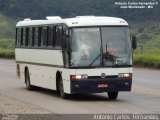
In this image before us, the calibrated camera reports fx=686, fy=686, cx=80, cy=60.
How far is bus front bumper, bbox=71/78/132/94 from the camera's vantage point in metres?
20.8

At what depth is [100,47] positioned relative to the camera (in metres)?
21.2

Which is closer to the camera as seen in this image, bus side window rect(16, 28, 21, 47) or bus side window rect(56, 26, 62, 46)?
bus side window rect(56, 26, 62, 46)

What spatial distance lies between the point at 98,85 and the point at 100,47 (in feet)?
3.95

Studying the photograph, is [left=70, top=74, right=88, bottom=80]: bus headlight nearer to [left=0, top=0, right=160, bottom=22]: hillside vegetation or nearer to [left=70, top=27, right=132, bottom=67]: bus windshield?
[left=70, top=27, right=132, bottom=67]: bus windshield

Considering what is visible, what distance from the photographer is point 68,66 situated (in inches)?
830

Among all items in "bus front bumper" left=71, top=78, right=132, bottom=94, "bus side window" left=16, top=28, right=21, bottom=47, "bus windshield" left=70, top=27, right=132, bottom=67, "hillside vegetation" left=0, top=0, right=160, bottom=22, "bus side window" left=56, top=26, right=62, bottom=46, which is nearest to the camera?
"bus front bumper" left=71, top=78, right=132, bottom=94

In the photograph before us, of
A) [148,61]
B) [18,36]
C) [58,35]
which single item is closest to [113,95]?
[58,35]

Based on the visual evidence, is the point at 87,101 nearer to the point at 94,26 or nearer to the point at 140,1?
the point at 94,26

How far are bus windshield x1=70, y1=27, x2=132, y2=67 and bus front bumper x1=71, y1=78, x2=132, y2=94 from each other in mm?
475

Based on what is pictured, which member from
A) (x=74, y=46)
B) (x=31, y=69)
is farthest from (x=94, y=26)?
(x=31, y=69)

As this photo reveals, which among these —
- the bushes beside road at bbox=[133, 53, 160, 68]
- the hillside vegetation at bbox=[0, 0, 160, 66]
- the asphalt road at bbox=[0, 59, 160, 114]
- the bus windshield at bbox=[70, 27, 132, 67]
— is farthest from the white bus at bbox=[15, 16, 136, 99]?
the hillside vegetation at bbox=[0, 0, 160, 66]

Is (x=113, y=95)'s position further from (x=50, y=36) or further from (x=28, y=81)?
(x=28, y=81)

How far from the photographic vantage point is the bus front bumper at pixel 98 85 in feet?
68.2

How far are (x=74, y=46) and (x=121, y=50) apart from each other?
4.78ft
